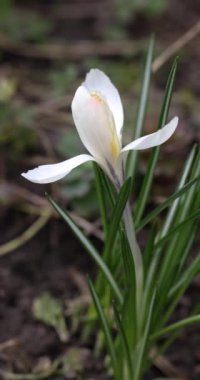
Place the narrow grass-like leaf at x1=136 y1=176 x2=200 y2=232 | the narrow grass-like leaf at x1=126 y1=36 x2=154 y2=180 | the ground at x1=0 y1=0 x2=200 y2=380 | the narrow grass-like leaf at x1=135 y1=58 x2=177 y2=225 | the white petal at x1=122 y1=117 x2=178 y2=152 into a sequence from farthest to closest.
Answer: the ground at x1=0 y1=0 x2=200 y2=380
the narrow grass-like leaf at x1=126 y1=36 x2=154 y2=180
the narrow grass-like leaf at x1=135 y1=58 x2=177 y2=225
the narrow grass-like leaf at x1=136 y1=176 x2=200 y2=232
the white petal at x1=122 y1=117 x2=178 y2=152

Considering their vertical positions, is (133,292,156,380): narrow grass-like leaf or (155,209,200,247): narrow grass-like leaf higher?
(155,209,200,247): narrow grass-like leaf

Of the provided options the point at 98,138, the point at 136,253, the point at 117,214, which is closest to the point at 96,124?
the point at 98,138

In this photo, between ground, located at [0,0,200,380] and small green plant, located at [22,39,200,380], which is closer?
small green plant, located at [22,39,200,380]

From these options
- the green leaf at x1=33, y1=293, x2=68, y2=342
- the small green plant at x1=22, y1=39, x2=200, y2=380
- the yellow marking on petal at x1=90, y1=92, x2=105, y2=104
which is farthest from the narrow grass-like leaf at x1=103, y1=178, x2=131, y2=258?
the green leaf at x1=33, y1=293, x2=68, y2=342

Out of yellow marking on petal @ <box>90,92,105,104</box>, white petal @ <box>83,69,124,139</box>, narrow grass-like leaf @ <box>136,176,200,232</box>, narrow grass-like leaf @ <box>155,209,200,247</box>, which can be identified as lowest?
narrow grass-like leaf @ <box>155,209,200,247</box>

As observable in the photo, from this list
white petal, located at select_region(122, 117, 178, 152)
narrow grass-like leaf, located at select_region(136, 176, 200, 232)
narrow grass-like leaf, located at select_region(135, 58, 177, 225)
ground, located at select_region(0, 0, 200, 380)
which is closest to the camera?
white petal, located at select_region(122, 117, 178, 152)

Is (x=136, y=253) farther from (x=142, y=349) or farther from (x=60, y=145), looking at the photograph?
(x=60, y=145)

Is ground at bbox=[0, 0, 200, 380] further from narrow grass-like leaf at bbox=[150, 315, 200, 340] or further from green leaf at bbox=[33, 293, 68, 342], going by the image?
narrow grass-like leaf at bbox=[150, 315, 200, 340]
